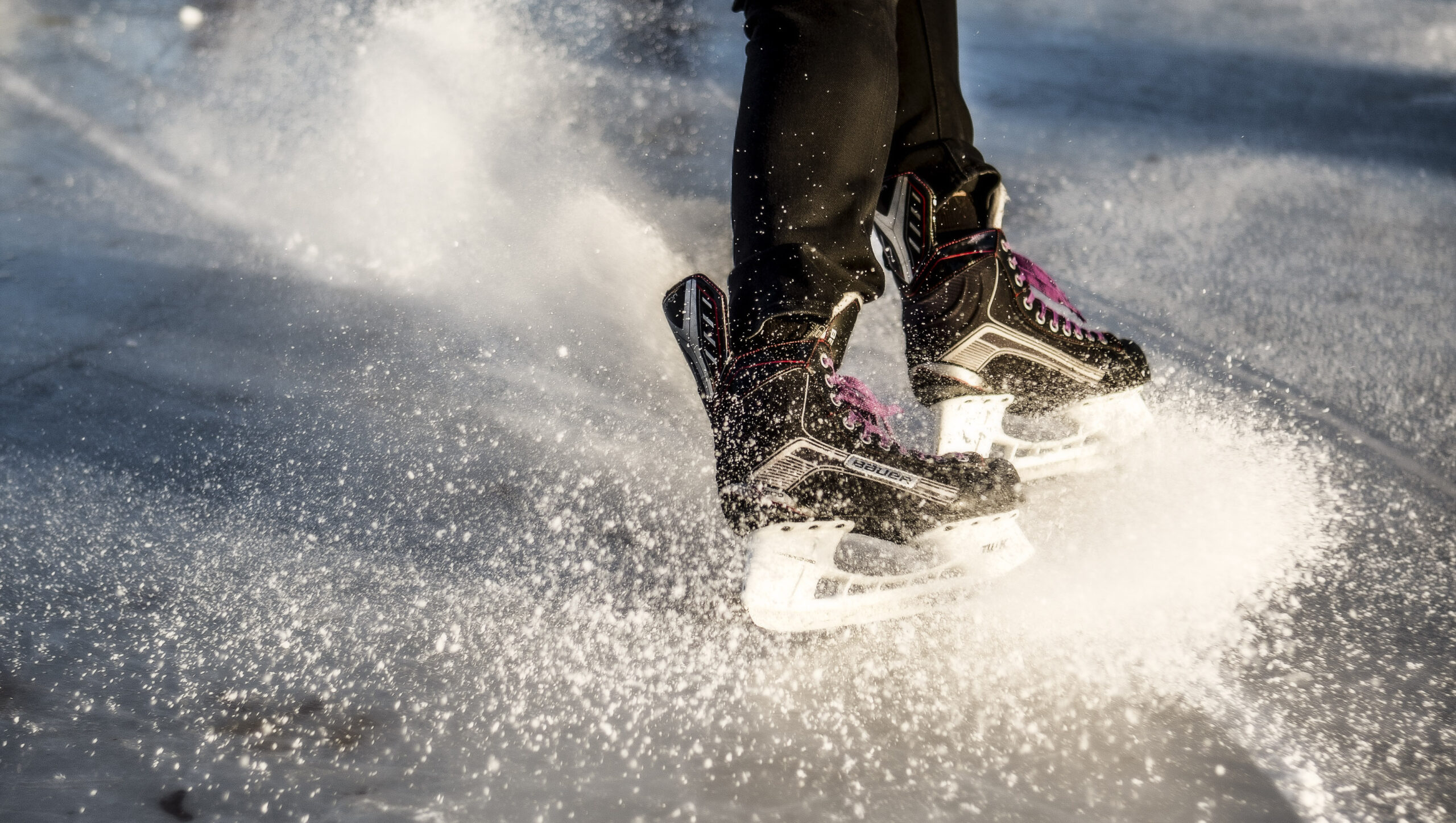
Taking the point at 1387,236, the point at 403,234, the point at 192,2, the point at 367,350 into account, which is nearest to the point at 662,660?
the point at 367,350

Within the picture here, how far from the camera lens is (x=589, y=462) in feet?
3.13

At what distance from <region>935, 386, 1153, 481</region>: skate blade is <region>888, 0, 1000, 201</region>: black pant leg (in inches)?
9.6

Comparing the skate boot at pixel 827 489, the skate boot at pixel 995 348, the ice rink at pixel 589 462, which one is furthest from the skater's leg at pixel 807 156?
the ice rink at pixel 589 462

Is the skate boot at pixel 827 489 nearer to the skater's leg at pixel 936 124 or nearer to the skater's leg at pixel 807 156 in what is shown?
the skater's leg at pixel 807 156

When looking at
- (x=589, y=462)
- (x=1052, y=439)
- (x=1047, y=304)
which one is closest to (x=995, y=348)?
(x=1047, y=304)

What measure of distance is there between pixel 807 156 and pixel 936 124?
28 cm

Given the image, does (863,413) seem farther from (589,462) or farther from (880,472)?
(589,462)

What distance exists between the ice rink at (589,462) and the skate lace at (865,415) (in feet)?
0.57

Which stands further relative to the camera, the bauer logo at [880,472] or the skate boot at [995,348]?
the skate boot at [995,348]

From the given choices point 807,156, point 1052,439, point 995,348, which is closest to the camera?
point 807,156

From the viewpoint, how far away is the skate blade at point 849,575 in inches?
29.8

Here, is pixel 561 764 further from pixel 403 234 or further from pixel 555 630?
pixel 403 234

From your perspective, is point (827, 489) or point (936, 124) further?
point (936, 124)

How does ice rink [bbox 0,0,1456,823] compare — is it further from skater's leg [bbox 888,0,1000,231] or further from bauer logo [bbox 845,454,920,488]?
skater's leg [bbox 888,0,1000,231]
